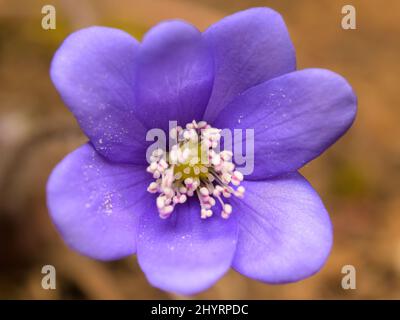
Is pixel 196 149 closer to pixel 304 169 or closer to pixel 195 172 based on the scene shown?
pixel 195 172

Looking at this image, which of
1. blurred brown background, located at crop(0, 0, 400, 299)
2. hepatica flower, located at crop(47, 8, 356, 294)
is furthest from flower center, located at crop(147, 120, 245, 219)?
blurred brown background, located at crop(0, 0, 400, 299)

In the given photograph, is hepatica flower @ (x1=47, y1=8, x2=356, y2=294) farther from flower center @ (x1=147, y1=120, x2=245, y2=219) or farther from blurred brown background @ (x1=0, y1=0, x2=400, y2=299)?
blurred brown background @ (x1=0, y1=0, x2=400, y2=299)

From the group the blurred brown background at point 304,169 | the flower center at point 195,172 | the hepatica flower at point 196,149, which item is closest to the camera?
the hepatica flower at point 196,149

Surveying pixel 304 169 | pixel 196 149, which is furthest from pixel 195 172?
pixel 304 169

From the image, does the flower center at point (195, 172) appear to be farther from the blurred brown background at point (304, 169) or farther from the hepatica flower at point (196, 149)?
the blurred brown background at point (304, 169)

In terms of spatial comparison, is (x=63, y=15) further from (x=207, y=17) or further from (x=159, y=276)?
(x=159, y=276)

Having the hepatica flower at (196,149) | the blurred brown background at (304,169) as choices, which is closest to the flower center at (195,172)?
the hepatica flower at (196,149)

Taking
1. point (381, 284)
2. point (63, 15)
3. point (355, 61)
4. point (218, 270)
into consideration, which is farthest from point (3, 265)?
point (355, 61)
